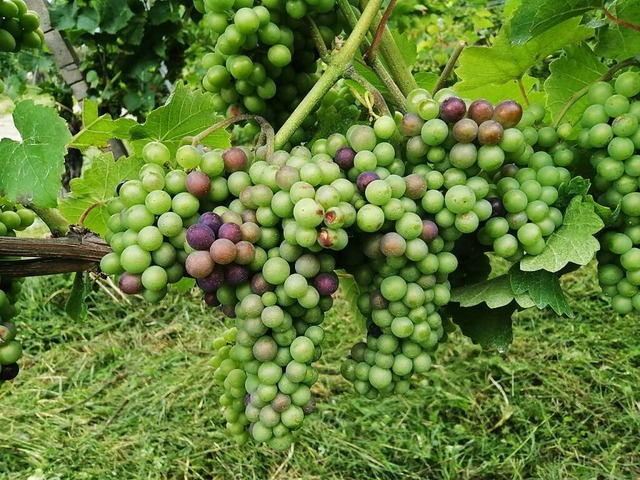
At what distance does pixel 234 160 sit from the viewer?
2.41ft

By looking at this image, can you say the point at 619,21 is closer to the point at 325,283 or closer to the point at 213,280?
the point at 325,283

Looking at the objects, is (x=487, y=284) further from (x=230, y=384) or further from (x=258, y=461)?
(x=258, y=461)

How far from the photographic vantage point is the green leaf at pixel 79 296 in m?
1.00

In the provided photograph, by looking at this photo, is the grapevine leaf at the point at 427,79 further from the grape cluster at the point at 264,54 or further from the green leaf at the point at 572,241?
the green leaf at the point at 572,241

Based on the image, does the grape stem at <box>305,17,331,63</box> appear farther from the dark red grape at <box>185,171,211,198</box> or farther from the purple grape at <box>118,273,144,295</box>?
the purple grape at <box>118,273,144,295</box>

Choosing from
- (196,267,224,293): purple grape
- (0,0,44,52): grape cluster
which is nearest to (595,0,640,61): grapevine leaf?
(196,267,224,293): purple grape

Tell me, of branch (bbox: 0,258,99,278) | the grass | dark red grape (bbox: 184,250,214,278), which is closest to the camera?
dark red grape (bbox: 184,250,214,278)

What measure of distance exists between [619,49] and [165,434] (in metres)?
2.08

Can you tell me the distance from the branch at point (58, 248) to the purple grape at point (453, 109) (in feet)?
1.64

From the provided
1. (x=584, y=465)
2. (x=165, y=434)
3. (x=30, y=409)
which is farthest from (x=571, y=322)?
(x=30, y=409)

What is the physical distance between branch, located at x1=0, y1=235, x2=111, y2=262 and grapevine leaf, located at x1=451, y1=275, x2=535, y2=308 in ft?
1.68

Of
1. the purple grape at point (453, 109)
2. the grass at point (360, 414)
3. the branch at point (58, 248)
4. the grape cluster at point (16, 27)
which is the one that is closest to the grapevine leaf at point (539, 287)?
the purple grape at point (453, 109)

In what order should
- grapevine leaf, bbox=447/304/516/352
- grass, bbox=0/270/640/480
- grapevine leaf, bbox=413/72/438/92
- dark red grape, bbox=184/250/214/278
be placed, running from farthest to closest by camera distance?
grass, bbox=0/270/640/480
grapevine leaf, bbox=413/72/438/92
grapevine leaf, bbox=447/304/516/352
dark red grape, bbox=184/250/214/278

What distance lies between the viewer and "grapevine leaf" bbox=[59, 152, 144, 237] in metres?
0.99
